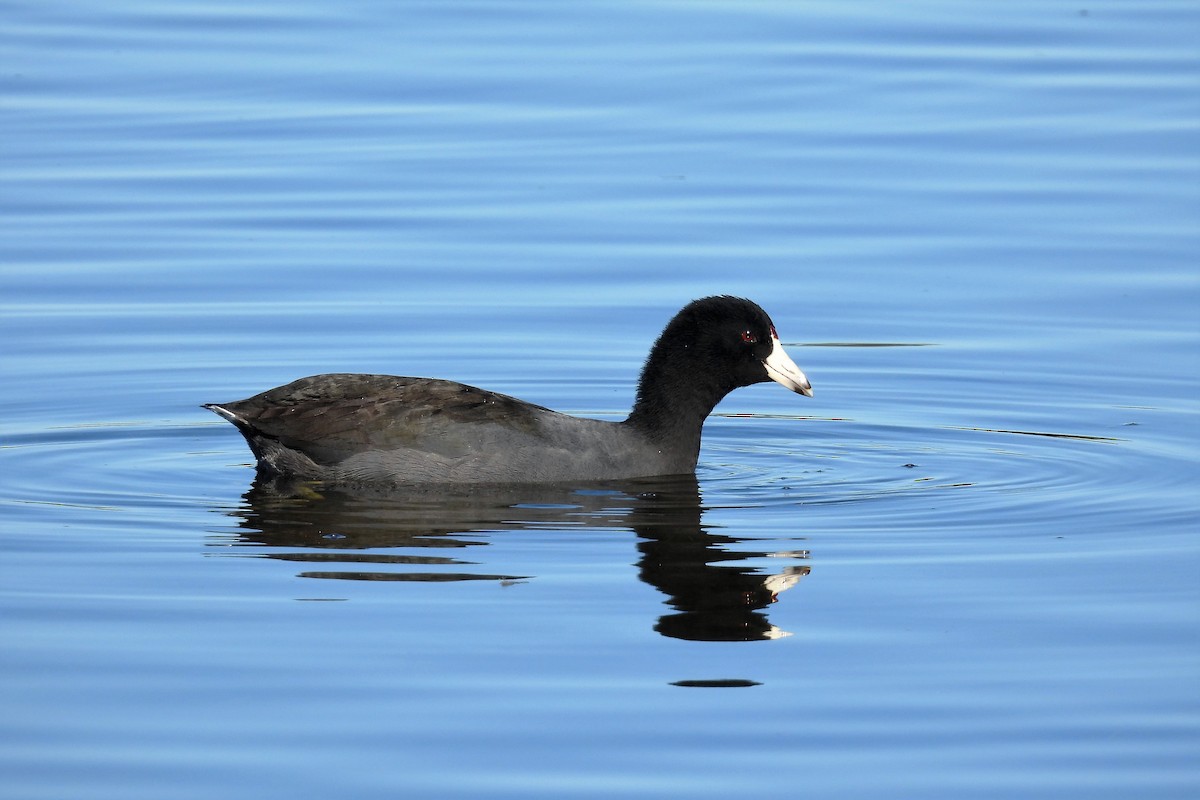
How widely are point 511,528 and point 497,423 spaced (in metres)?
1.10

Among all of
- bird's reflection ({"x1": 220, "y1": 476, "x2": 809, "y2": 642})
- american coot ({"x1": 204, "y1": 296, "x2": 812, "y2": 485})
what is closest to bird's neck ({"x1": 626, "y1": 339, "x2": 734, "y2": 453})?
→ american coot ({"x1": 204, "y1": 296, "x2": 812, "y2": 485})

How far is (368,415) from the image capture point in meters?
9.85

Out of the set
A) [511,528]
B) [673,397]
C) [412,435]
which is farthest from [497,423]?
[511,528]

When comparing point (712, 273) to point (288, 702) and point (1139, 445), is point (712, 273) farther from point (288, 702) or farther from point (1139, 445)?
point (288, 702)

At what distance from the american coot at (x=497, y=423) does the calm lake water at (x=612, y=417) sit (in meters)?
0.23

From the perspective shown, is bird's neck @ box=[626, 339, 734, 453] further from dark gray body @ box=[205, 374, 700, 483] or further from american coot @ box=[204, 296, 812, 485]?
dark gray body @ box=[205, 374, 700, 483]

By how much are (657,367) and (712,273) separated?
3.26m

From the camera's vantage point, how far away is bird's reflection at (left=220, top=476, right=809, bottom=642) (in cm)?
762

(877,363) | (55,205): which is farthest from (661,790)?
(55,205)

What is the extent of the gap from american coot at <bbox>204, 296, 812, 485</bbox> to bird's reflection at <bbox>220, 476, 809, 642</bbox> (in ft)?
0.35

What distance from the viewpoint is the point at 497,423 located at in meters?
9.80

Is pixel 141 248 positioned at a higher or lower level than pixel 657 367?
higher

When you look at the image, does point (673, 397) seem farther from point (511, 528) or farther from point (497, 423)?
point (511, 528)

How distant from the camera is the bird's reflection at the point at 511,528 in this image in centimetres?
762
